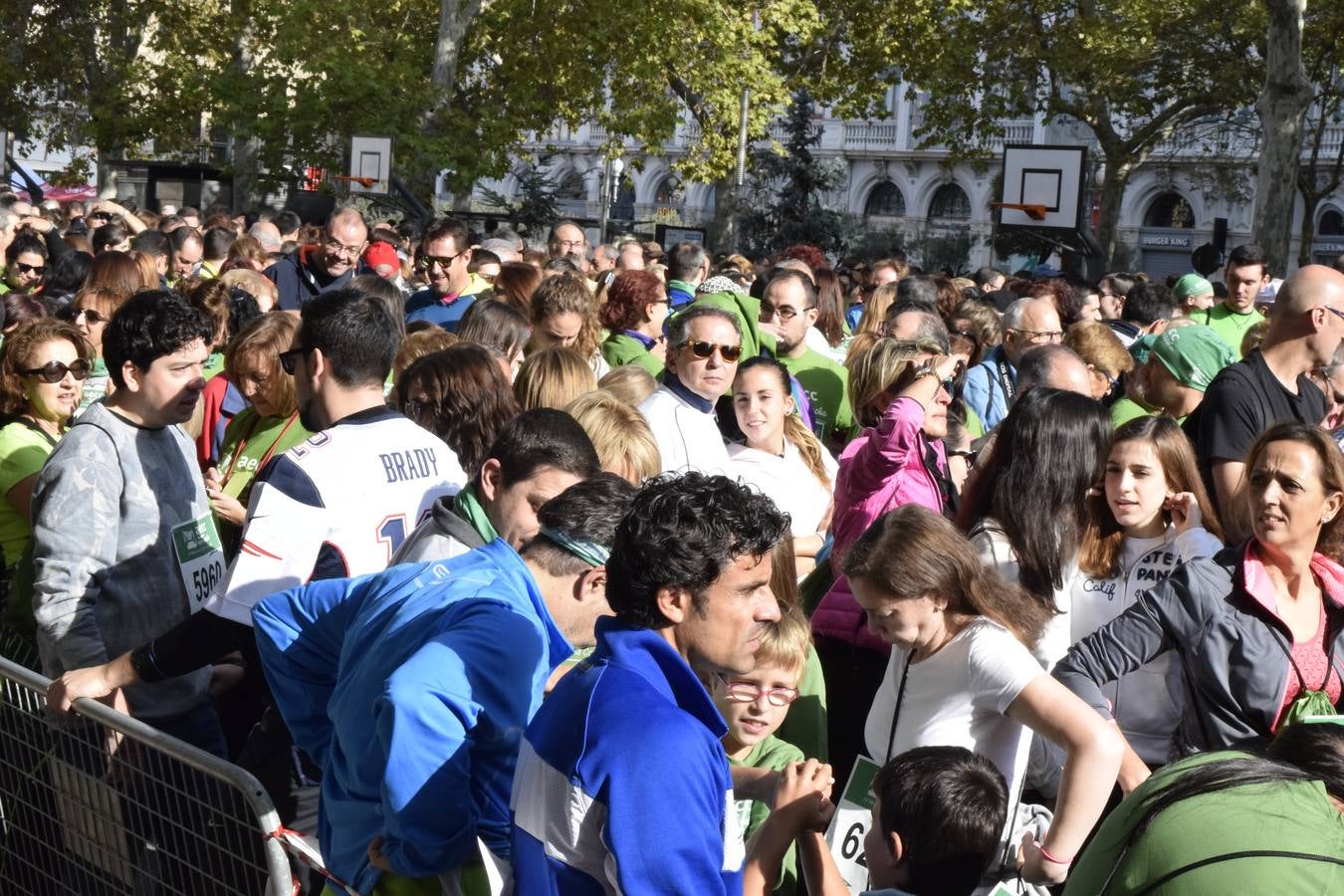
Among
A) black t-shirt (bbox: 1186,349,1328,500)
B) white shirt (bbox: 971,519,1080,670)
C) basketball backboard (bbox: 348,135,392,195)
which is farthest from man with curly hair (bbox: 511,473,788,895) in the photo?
basketball backboard (bbox: 348,135,392,195)

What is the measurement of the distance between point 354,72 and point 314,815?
80.6 ft

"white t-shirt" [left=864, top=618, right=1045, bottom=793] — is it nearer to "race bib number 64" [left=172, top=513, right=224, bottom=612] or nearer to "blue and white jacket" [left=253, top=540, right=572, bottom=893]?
"blue and white jacket" [left=253, top=540, right=572, bottom=893]

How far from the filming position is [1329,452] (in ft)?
13.0

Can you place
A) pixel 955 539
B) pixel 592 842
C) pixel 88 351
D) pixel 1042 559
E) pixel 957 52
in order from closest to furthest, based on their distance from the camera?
pixel 592 842 < pixel 955 539 < pixel 1042 559 < pixel 88 351 < pixel 957 52

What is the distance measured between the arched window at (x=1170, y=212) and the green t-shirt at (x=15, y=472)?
1953 inches

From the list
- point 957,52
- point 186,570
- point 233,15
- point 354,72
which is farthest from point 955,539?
point 233,15

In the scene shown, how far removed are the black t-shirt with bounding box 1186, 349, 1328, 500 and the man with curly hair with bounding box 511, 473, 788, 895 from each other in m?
3.26

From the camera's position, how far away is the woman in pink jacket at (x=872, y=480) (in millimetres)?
4332

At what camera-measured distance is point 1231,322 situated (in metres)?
9.95

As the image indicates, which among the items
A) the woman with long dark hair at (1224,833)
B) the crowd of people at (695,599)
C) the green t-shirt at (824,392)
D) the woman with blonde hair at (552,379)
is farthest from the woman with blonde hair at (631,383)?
the woman with long dark hair at (1224,833)

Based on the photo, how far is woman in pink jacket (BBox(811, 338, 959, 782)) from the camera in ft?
14.2

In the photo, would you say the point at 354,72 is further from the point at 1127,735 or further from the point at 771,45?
the point at 1127,735

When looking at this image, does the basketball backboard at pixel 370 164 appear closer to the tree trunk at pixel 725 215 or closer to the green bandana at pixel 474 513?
the tree trunk at pixel 725 215

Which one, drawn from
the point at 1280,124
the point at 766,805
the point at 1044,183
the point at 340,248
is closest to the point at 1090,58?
the point at 1280,124
